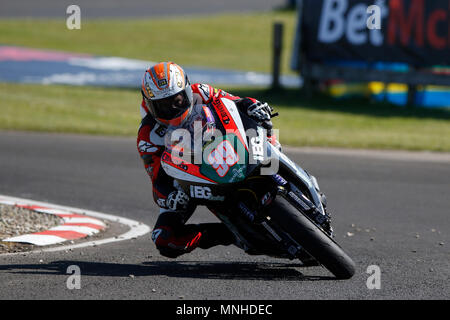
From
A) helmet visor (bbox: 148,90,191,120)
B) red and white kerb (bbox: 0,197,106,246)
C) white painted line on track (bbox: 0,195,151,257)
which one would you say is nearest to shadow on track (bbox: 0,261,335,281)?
white painted line on track (bbox: 0,195,151,257)

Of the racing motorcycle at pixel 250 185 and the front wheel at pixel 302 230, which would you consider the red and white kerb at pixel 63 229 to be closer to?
the racing motorcycle at pixel 250 185

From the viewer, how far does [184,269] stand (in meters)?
5.88

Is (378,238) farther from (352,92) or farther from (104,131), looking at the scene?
(352,92)

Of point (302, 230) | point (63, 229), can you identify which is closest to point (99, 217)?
point (63, 229)

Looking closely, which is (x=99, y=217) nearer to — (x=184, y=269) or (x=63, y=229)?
(x=63, y=229)

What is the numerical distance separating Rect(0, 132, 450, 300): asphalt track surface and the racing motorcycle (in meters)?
0.28

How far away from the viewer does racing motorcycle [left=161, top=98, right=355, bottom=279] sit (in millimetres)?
5113

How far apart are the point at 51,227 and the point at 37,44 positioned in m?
20.1

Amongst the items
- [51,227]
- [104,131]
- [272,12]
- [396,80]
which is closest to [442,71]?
[396,80]

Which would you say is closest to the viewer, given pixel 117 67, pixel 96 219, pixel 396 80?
pixel 96 219

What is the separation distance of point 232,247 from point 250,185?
1555mm

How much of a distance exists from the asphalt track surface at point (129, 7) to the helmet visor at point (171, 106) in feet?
93.2

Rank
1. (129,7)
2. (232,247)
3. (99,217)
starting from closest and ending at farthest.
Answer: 1. (232,247)
2. (99,217)
3. (129,7)

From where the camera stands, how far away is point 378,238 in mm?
7008
